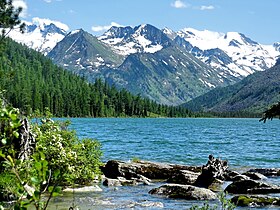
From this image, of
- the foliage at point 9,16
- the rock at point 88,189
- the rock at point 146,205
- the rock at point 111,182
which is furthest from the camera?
the rock at point 111,182

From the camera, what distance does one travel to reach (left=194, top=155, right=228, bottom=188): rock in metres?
34.4

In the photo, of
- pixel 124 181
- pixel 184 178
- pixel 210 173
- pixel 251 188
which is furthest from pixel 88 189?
pixel 251 188

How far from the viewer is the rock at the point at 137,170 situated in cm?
3750

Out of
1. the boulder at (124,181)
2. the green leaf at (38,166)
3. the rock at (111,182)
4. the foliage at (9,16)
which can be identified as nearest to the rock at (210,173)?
the boulder at (124,181)

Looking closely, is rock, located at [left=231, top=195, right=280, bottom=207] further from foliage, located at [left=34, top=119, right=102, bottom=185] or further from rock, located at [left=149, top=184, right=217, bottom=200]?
foliage, located at [left=34, top=119, right=102, bottom=185]

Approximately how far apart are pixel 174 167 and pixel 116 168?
586cm

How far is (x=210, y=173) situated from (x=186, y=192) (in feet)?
22.3

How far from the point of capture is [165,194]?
29.5 metres

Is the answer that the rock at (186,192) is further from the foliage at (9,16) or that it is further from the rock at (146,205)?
the foliage at (9,16)

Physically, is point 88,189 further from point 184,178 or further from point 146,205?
point 184,178

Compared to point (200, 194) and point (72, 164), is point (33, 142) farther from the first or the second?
point (200, 194)

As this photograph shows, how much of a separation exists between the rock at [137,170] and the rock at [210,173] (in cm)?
445

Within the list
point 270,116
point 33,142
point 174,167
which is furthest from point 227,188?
point 270,116

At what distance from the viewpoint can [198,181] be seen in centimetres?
3444
